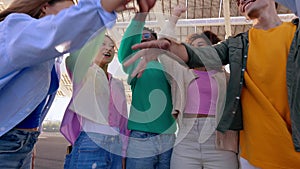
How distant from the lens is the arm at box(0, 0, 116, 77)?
0.58m

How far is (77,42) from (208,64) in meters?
0.66

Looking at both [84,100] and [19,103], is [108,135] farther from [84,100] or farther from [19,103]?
[19,103]

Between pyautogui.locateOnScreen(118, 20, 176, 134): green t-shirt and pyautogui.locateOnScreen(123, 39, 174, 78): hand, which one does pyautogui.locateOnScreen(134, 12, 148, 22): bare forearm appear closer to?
pyautogui.locateOnScreen(123, 39, 174, 78): hand

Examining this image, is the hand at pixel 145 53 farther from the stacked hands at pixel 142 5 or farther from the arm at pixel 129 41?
the stacked hands at pixel 142 5

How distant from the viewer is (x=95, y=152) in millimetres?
1305

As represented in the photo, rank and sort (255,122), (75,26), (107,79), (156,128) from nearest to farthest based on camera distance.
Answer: (75,26) → (255,122) → (156,128) → (107,79)

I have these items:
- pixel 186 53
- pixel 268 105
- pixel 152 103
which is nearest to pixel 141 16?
pixel 186 53

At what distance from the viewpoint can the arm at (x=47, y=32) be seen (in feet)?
1.89

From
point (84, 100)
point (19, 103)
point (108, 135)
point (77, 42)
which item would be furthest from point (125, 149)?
point (77, 42)

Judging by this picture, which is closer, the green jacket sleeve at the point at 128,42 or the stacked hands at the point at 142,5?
the stacked hands at the point at 142,5

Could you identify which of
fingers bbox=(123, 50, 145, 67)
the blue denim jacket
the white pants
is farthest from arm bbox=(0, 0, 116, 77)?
the white pants

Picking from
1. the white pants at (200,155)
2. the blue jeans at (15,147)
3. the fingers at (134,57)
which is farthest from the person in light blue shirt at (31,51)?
the white pants at (200,155)

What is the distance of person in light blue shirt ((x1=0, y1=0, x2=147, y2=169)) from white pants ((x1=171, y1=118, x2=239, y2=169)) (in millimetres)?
614

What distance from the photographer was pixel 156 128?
133cm
